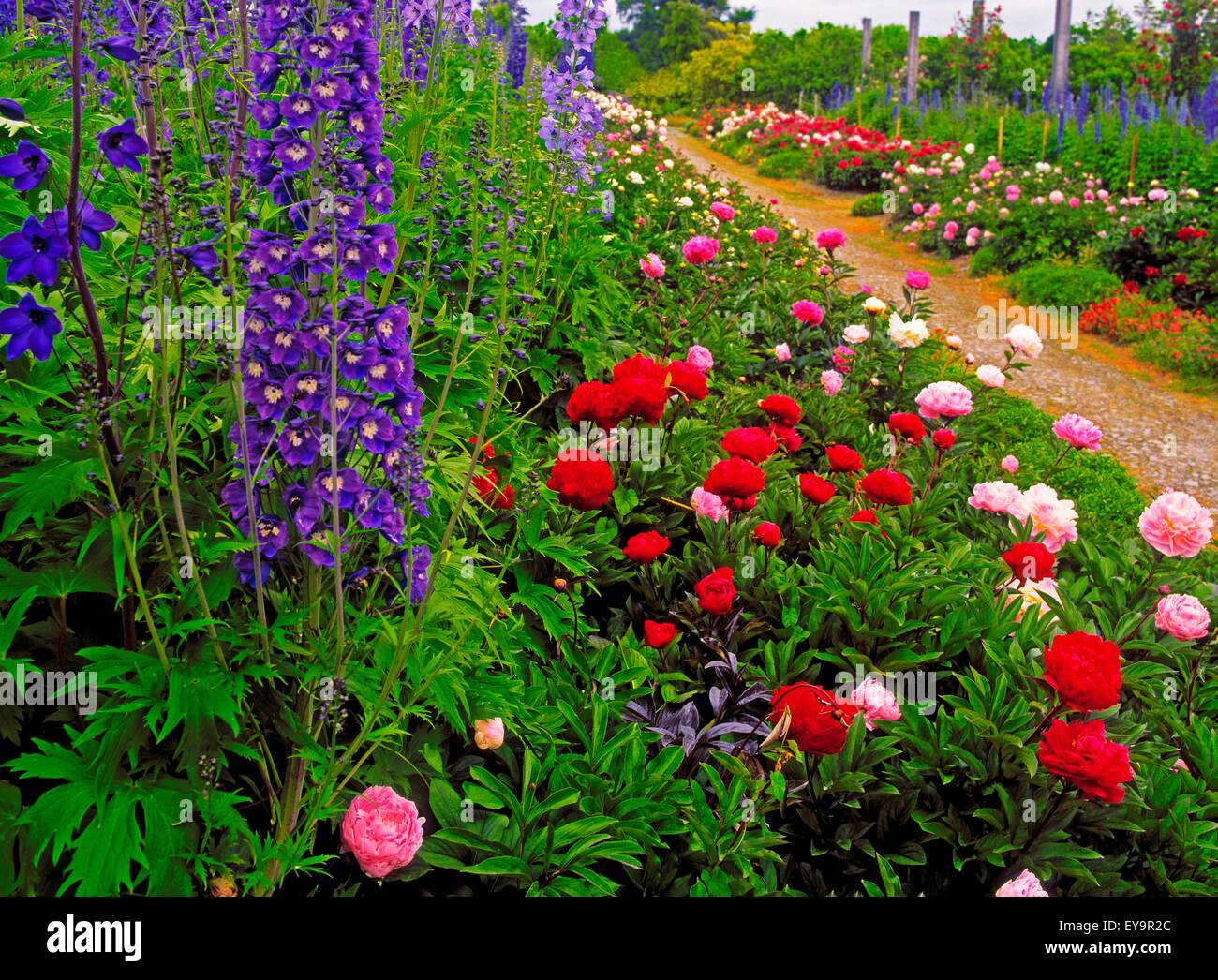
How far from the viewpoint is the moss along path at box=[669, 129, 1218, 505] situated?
6.65 m

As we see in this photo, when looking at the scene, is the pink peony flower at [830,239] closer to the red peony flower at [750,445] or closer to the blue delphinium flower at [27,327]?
the red peony flower at [750,445]

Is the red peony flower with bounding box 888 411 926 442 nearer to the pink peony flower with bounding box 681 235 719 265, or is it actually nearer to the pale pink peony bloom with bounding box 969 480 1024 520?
the pale pink peony bloom with bounding box 969 480 1024 520

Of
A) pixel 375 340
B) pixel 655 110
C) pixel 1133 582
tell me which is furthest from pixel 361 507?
pixel 655 110

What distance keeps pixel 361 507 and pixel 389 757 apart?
644 millimetres

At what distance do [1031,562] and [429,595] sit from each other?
219cm

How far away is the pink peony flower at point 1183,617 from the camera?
2697 millimetres

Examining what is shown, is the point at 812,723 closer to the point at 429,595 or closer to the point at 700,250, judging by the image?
the point at 429,595

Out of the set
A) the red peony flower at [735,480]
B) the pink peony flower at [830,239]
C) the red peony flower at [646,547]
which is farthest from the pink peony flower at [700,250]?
the red peony flower at [646,547]

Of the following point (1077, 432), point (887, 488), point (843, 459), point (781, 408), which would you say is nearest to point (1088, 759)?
point (887, 488)

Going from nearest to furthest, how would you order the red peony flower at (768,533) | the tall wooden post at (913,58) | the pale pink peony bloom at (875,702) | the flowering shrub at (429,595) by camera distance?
the flowering shrub at (429,595), the pale pink peony bloom at (875,702), the red peony flower at (768,533), the tall wooden post at (913,58)

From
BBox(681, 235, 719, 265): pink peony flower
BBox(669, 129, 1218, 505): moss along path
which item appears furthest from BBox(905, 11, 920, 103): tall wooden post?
BBox(681, 235, 719, 265): pink peony flower

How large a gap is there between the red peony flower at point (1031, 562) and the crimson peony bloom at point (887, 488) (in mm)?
A: 412

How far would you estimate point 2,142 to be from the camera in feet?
6.50

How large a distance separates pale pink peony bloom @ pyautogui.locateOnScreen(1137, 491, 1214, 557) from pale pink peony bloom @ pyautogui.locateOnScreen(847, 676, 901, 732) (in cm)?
120
